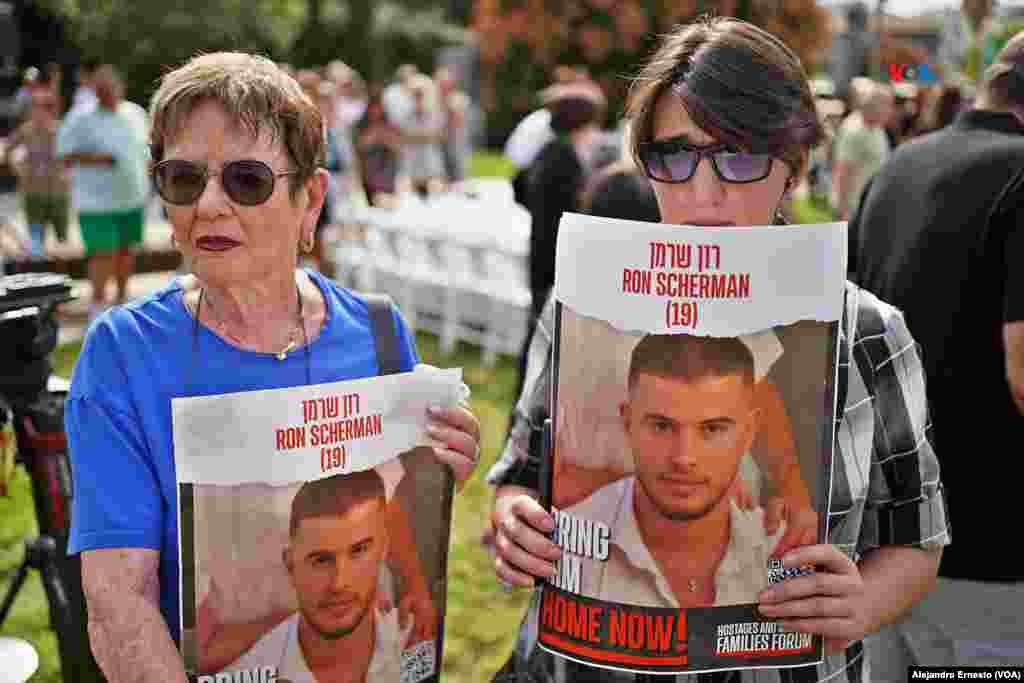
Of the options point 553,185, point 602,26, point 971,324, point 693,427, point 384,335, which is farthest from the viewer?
point 602,26

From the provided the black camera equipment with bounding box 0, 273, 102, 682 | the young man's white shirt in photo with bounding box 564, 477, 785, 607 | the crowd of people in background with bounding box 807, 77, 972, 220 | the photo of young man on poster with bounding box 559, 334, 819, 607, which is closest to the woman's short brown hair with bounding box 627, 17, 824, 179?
the photo of young man on poster with bounding box 559, 334, 819, 607

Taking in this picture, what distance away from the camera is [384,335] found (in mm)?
1875

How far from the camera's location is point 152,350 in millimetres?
1682

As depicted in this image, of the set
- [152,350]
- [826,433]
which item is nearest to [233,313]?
Result: [152,350]

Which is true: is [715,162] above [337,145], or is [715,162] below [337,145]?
above

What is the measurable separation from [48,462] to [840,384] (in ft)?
8.34

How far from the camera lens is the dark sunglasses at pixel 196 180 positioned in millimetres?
1684

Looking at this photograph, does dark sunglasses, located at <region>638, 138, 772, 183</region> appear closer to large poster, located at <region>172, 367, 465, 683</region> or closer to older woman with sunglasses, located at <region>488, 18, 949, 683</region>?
older woman with sunglasses, located at <region>488, 18, 949, 683</region>

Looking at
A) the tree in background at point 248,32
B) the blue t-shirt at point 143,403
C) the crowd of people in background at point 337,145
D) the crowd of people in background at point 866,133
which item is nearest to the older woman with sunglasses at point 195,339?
the blue t-shirt at point 143,403

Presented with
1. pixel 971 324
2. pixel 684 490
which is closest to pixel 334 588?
pixel 684 490

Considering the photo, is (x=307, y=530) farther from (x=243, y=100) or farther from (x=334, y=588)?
(x=243, y=100)

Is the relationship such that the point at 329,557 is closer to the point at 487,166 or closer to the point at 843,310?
the point at 843,310

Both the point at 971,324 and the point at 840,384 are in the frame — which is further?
the point at 971,324

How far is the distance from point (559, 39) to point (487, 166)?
5.60 m
